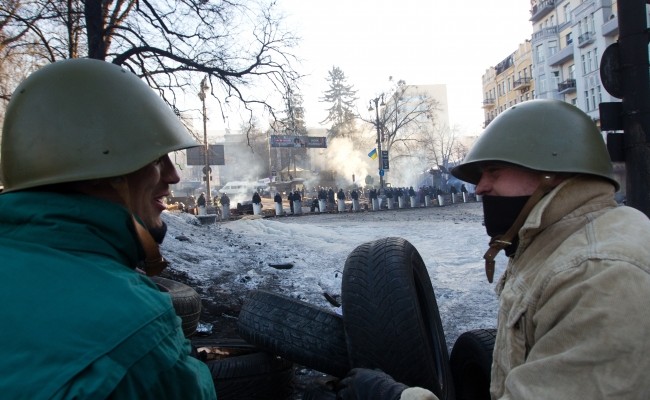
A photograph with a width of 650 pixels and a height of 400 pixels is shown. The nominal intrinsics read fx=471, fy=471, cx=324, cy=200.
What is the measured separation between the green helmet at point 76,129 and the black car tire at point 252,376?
2.54 metres

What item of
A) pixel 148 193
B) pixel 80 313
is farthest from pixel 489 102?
pixel 80 313

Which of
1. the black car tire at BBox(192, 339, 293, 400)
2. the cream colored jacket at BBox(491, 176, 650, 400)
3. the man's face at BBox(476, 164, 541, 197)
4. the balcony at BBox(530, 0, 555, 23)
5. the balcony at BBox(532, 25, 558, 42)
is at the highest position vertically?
the balcony at BBox(530, 0, 555, 23)

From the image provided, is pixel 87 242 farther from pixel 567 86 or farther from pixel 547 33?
pixel 547 33

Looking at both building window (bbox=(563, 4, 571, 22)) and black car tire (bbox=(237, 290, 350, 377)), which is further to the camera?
building window (bbox=(563, 4, 571, 22))

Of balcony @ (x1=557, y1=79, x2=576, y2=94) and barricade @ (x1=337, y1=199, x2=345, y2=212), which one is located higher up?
balcony @ (x1=557, y1=79, x2=576, y2=94)

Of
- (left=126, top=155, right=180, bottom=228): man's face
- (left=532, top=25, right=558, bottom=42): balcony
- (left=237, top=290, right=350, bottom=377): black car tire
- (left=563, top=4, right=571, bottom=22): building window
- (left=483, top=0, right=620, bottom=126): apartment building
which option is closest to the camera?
(left=126, top=155, right=180, bottom=228): man's face

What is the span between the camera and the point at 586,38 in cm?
4194

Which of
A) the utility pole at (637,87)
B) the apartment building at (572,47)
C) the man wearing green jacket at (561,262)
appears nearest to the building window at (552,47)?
the apartment building at (572,47)

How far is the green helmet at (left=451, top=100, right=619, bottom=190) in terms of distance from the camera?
1.88m

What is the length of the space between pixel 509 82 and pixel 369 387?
71019mm

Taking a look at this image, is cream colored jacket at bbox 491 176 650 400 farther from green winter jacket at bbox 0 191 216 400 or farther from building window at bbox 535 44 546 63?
building window at bbox 535 44 546 63

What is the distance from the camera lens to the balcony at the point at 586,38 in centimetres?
4125

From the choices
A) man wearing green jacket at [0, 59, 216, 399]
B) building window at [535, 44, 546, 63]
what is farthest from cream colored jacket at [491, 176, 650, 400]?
building window at [535, 44, 546, 63]

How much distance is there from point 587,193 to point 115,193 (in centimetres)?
173
